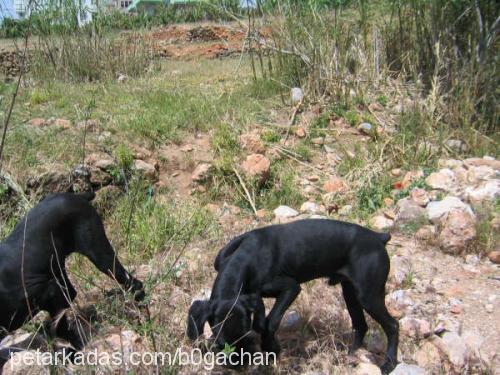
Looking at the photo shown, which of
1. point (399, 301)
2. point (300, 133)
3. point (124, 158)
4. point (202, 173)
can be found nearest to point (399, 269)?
point (399, 301)

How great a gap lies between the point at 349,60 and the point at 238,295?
5.52m

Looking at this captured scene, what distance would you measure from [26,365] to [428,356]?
2.39 m

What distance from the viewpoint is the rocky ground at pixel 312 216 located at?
11.5 ft

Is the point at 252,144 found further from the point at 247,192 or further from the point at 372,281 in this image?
the point at 372,281

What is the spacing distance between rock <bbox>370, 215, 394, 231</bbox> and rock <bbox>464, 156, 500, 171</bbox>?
56.0 inches

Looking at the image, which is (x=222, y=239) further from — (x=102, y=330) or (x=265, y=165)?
(x=102, y=330)

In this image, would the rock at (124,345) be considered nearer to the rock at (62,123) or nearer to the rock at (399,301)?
the rock at (399,301)

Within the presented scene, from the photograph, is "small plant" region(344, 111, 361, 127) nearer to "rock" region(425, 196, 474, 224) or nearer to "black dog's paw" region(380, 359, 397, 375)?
"rock" region(425, 196, 474, 224)

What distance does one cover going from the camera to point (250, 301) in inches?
121

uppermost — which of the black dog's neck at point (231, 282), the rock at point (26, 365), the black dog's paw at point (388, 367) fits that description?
the black dog's neck at point (231, 282)

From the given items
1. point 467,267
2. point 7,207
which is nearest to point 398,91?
point 467,267

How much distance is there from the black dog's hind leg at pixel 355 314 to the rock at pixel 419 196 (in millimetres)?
2126

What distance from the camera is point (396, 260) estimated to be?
4.59m

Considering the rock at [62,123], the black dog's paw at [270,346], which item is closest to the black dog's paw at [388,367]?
the black dog's paw at [270,346]
